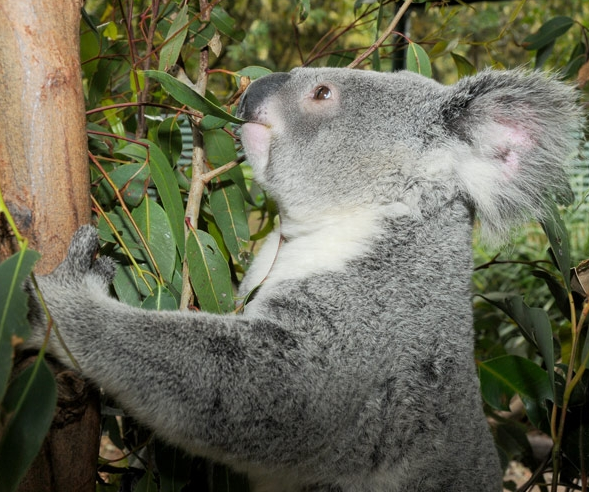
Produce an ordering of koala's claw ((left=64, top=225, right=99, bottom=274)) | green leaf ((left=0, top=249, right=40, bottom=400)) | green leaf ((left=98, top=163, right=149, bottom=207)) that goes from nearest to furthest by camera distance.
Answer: green leaf ((left=0, top=249, right=40, bottom=400)), koala's claw ((left=64, top=225, right=99, bottom=274)), green leaf ((left=98, top=163, right=149, bottom=207))

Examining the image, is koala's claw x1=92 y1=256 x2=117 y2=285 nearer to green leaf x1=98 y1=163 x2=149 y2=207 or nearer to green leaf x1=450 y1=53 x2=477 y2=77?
green leaf x1=98 y1=163 x2=149 y2=207

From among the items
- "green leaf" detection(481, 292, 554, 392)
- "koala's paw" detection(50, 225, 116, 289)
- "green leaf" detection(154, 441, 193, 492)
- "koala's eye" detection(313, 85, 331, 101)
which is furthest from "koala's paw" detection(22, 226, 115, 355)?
"green leaf" detection(481, 292, 554, 392)

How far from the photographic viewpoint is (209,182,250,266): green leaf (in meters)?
1.94

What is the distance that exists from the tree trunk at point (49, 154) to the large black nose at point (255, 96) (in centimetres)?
58

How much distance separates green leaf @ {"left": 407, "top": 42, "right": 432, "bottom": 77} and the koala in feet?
0.81

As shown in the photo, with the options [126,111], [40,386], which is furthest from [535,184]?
[126,111]

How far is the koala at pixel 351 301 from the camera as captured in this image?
134 centimetres

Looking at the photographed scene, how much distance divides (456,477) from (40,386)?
112 centimetres

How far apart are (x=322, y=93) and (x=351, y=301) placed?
66 cm

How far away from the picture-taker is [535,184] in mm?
1714

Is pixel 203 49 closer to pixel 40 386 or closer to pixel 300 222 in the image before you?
pixel 300 222

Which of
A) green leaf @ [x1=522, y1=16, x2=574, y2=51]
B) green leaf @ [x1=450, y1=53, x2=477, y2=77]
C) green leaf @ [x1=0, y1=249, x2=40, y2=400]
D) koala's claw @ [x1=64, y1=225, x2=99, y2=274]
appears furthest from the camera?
green leaf @ [x1=522, y1=16, x2=574, y2=51]

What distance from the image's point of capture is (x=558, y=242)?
187 centimetres

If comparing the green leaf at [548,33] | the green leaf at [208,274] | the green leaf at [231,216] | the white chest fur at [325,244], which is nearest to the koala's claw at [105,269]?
the green leaf at [208,274]
